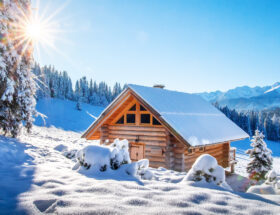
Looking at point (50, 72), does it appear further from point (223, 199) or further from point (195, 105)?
point (223, 199)

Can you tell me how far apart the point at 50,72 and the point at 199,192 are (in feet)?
332

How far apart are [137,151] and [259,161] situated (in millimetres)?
10199

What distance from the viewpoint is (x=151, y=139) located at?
13547 mm

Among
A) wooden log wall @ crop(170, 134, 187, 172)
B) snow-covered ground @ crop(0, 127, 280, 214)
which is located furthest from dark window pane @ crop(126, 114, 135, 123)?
snow-covered ground @ crop(0, 127, 280, 214)

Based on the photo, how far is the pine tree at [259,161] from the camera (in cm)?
1709

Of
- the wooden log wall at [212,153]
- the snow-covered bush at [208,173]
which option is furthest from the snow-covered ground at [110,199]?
the wooden log wall at [212,153]

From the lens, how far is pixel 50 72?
313ft

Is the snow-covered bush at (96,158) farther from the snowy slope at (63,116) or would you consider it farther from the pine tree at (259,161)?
the snowy slope at (63,116)

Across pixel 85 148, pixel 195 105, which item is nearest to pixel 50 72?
pixel 195 105

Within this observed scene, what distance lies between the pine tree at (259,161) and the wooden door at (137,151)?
9134 millimetres

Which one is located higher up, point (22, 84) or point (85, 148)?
point (22, 84)

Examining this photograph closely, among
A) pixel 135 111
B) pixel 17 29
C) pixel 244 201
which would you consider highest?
pixel 17 29

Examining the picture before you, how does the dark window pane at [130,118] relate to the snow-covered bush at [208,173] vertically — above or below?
above

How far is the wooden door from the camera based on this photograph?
13.9 meters
